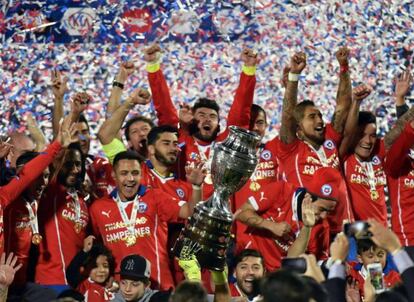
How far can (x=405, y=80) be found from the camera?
8.45m

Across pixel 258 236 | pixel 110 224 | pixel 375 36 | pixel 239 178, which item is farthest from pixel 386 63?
pixel 239 178

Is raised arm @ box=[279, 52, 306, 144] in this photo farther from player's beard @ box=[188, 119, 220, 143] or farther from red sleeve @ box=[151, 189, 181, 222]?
red sleeve @ box=[151, 189, 181, 222]

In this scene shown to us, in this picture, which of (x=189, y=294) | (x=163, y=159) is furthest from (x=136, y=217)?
(x=189, y=294)

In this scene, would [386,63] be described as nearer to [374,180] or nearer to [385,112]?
[385,112]

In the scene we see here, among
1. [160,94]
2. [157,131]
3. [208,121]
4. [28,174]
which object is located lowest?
[28,174]

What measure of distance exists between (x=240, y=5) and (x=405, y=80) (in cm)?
252

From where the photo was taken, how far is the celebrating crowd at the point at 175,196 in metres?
7.29

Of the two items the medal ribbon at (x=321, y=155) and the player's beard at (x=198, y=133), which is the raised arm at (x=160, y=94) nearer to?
the player's beard at (x=198, y=133)

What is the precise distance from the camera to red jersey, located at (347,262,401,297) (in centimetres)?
751

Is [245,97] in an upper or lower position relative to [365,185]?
upper

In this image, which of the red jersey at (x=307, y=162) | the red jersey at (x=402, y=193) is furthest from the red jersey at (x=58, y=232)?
the red jersey at (x=402, y=193)

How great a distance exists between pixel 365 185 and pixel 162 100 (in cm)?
171

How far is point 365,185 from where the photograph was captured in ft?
27.2

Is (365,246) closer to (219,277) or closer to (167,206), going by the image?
(167,206)
